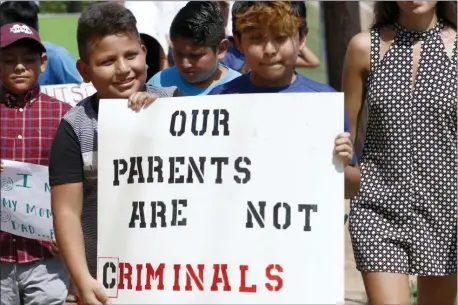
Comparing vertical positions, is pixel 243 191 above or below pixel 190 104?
below

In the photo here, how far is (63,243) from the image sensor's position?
5051 millimetres

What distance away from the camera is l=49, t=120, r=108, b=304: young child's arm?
16.3 feet

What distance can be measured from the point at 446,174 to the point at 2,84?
2.69m

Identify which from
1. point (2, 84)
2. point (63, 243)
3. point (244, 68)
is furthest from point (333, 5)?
point (63, 243)

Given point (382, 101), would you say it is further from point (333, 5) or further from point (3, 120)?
point (333, 5)

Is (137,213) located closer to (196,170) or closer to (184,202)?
(184,202)

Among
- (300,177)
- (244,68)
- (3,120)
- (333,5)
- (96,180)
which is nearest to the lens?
(300,177)

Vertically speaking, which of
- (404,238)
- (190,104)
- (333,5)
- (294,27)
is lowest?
(404,238)

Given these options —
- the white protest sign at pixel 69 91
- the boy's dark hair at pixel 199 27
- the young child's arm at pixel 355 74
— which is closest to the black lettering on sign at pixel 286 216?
the young child's arm at pixel 355 74

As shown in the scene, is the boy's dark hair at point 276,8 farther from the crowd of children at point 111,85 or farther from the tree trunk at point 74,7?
the tree trunk at point 74,7

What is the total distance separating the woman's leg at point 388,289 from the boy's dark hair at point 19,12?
376 centimetres

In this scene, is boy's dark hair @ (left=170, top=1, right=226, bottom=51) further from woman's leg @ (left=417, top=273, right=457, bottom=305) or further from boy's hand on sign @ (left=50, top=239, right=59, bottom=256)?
woman's leg @ (left=417, top=273, right=457, bottom=305)

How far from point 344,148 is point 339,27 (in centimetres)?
829

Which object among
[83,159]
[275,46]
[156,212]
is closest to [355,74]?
[275,46]
